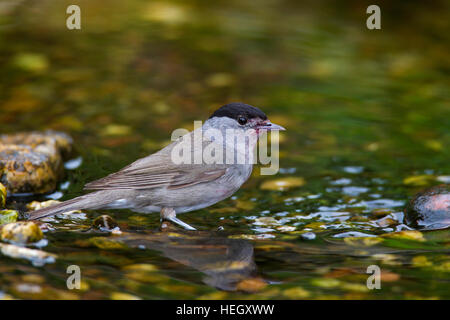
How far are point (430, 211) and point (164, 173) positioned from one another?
218 cm

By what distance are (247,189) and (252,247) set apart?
1.55 m

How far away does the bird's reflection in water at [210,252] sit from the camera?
13.6ft

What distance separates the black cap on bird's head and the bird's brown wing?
1.58ft

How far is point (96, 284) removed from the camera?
3939mm

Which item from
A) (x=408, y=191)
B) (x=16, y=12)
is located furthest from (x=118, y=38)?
(x=408, y=191)

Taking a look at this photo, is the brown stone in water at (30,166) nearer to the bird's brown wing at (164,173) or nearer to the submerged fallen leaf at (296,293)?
the bird's brown wing at (164,173)

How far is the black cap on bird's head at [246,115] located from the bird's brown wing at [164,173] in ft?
1.58

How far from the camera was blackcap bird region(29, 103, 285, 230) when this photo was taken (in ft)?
16.8

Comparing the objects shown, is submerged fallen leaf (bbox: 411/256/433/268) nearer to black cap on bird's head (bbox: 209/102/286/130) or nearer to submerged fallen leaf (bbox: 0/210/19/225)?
black cap on bird's head (bbox: 209/102/286/130)

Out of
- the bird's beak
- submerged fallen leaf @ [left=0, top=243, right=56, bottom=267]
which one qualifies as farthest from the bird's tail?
the bird's beak

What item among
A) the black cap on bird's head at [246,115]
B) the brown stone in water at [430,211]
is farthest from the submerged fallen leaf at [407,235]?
the black cap on bird's head at [246,115]

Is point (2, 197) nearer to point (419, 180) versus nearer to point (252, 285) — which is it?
point (252, 285)

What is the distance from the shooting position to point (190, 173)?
534 cm
